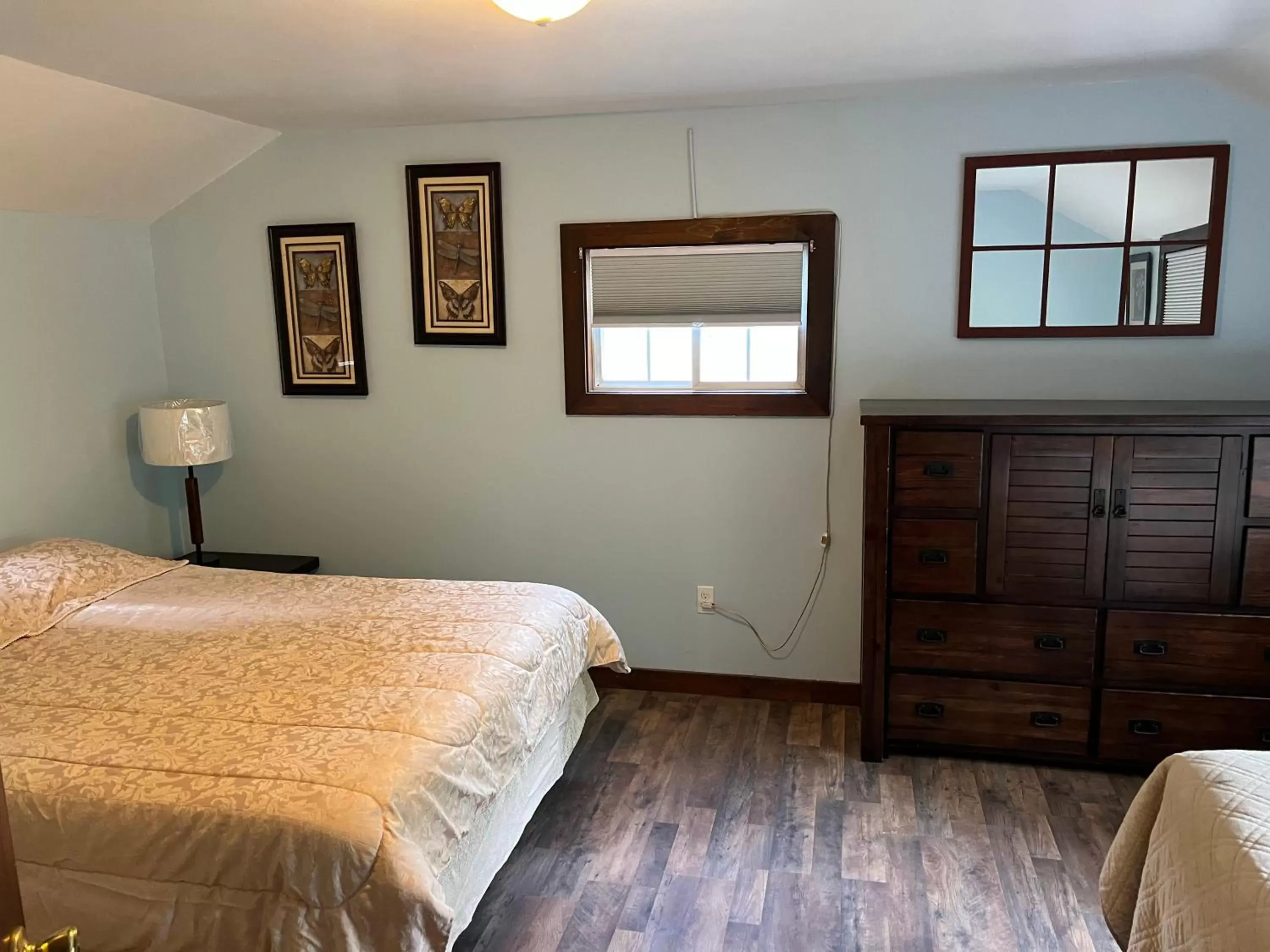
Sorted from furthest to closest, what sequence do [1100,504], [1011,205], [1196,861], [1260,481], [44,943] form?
1. [1011,205]
2. [1100,504]
3. [1260,481]
4. [1196,861]
5. [44,943]

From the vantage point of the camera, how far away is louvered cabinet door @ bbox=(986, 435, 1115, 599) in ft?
8.84

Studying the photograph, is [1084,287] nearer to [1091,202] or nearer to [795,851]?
[1091,202]

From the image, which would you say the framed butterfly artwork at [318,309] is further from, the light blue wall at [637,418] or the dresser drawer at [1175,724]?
the dresser drawer at [1175,724]

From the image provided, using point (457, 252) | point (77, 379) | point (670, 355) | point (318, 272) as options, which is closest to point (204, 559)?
point (77, 379)

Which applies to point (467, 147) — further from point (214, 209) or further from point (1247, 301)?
point (1247, 301)

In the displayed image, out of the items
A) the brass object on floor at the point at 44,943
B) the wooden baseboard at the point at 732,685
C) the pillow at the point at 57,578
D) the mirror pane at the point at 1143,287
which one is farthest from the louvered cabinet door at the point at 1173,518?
the pillow at the point at 57,578

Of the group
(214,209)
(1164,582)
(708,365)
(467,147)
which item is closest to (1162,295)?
(1164,582)

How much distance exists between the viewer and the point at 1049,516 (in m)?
2.75

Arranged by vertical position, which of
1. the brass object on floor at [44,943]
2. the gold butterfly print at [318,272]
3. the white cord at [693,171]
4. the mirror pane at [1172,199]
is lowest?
the brass object on floor at [44,943]

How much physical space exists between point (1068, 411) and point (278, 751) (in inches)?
95.0

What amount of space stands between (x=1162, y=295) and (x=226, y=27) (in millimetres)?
2945

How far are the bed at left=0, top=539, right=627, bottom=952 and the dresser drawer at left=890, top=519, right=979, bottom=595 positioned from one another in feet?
3.14

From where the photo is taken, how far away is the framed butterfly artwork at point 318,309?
359cm

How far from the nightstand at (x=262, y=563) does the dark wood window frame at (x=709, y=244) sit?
126cm
